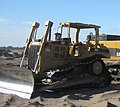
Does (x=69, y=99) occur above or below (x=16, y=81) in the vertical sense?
below

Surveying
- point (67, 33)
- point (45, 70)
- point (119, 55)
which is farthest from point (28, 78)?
point (119, 55)

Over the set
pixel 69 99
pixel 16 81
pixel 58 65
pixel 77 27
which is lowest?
pixel 69 99

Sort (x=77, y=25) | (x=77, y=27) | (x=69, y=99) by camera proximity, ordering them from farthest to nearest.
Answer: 1. (x=77, y=27)
2. (x=77, y=25)
3. (x=69, y=99)

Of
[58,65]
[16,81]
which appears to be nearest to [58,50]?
[58,65]

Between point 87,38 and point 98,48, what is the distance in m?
0.65

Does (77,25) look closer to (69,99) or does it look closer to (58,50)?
(58,50)

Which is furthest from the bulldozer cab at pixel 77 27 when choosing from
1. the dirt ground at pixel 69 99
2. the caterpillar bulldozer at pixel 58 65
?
the dirt ground at pixel 69 99

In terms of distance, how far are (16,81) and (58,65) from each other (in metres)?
1.82

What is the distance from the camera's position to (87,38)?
15820 mm

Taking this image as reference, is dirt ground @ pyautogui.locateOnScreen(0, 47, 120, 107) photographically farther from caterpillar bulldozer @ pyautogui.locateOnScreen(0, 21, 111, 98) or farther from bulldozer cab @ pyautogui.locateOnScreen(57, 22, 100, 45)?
bulldozer cab @ pyautogui.locateOnScreen(57, 22, 100, 45)

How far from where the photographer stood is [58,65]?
581 inches

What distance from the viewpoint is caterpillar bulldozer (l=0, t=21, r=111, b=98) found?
1398 centimetres

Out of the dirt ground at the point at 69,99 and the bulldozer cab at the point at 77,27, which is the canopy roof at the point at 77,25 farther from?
the dirt ground at the point at 69,99

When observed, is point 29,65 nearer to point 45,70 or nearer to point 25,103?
point 45,70
